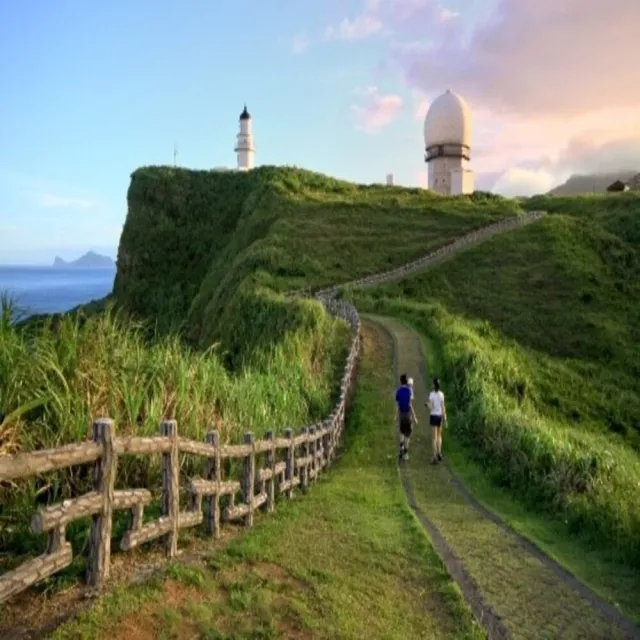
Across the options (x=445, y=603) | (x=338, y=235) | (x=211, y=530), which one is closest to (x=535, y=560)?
(x=445, y=603)

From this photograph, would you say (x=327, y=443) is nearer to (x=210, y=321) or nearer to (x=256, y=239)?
(x=210, y=321)

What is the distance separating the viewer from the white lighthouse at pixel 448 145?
7056 cm

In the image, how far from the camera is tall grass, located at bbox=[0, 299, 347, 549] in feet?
22.7

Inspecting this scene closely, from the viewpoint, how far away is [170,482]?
6.73 metres

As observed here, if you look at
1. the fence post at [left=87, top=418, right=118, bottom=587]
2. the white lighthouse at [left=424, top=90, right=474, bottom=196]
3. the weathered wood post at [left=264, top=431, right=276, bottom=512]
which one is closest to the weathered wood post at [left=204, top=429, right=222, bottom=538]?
the weathered wood post at [left=264, top=431, right=276, bottom=512]

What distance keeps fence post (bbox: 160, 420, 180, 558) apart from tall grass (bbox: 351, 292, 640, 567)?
19.3 ft

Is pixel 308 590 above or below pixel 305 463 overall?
below

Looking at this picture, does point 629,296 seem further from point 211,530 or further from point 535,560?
point 211,530

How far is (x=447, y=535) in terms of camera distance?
10.0 metres

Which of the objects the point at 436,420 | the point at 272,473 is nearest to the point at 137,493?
the point at 272,473

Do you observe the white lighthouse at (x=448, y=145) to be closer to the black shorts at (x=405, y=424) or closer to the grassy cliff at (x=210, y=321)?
the grassy cliff at (x=210, y=321)

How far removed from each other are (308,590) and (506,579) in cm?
265

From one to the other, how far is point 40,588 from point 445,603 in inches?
156

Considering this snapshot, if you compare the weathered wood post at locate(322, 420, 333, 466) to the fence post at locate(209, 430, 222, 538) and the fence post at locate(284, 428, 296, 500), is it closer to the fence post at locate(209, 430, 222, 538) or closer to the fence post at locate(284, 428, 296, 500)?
the fence post at locate(284, 428, 296, 500)
